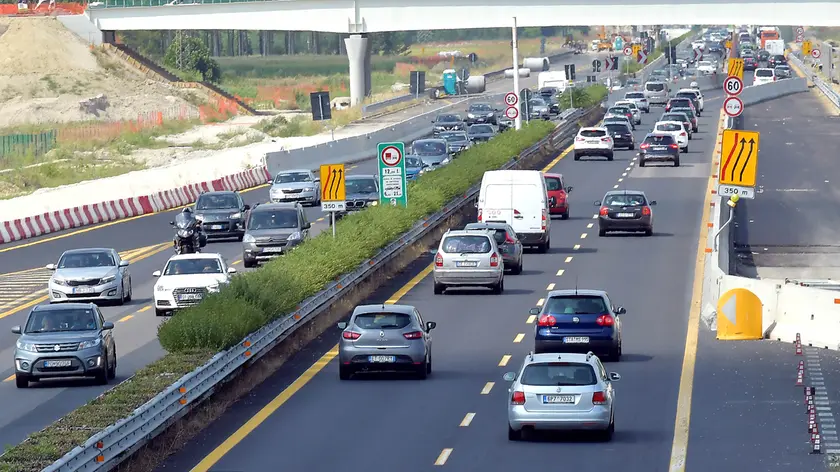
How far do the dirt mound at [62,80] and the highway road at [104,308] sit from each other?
53.6 meters

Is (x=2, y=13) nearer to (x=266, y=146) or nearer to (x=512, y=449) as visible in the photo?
(x=266, y=146)

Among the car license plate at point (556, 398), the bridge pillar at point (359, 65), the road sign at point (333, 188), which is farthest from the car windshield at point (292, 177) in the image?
the bridge pillar at point (359, 65)

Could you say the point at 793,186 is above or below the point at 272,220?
below

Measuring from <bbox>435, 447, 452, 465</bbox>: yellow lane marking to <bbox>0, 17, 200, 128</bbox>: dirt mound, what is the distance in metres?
98.5

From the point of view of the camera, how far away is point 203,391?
2438 cm

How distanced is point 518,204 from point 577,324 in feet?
56.9

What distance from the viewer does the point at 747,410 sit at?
83.4 feet

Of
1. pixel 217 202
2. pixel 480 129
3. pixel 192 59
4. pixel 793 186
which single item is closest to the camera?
pixel 217 202

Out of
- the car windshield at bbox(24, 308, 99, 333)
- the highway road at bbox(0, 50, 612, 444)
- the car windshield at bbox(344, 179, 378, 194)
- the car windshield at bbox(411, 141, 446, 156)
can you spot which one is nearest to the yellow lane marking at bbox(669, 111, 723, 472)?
the highway road at bbox(0, 50, 612, 444)

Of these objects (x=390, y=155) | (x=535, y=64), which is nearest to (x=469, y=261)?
(x=390, y=155)

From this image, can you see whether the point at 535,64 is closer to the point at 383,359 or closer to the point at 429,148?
the point at 429,148

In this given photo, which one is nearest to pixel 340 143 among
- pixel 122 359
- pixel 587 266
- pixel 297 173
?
pixel 297 173

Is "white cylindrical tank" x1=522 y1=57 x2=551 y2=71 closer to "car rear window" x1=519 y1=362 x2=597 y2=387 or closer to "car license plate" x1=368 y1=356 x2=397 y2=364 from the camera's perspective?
"car license plate" x1=368 y1=356 x2=397 y2=364

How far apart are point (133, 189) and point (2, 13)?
71.7 metres
